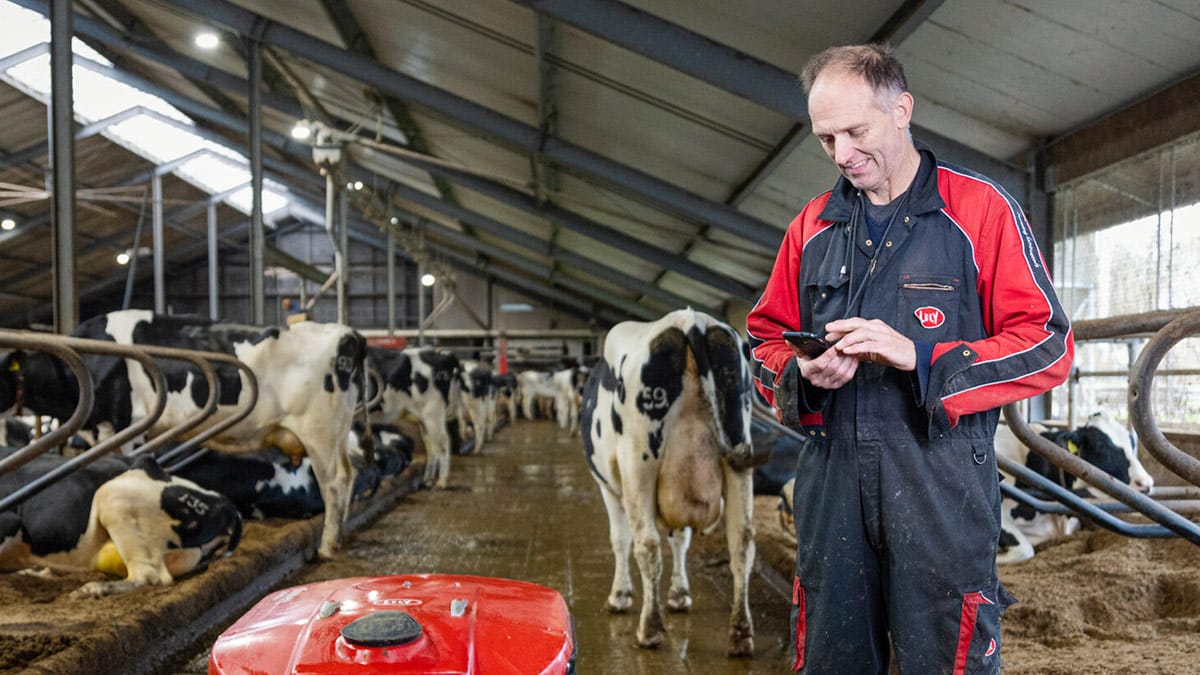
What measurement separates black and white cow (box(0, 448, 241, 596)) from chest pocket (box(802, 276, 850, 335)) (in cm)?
371

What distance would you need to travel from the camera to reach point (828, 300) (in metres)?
2.00

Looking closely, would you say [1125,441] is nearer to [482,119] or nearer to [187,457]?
[187,457]

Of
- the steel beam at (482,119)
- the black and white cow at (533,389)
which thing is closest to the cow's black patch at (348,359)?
the steel beam at (482,119)

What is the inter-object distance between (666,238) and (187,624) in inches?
498

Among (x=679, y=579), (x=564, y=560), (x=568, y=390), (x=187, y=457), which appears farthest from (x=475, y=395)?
(x=679, y=579)

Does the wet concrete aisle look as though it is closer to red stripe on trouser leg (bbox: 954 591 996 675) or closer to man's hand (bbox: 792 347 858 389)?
red stripe on trouser leg (bbox: 954 591 996 675)

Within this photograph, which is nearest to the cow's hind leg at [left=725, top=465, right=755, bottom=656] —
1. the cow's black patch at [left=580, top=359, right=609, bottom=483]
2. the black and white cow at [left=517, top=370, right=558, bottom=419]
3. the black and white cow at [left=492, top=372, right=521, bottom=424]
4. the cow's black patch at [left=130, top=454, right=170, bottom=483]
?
the cow's black patch at [left=580, top=359, right=609, bottom=483]

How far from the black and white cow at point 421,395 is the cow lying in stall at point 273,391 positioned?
3.86m

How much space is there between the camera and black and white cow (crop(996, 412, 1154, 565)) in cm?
538

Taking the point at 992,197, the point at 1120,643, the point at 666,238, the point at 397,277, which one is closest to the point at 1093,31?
the point at 1120,643

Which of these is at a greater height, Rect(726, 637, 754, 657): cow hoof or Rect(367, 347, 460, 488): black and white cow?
Rect(367, 347, 460, 488): black and white cow

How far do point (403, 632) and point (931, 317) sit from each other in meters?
1.15

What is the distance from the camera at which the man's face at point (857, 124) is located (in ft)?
5.99

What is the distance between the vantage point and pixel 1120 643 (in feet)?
11.2
